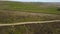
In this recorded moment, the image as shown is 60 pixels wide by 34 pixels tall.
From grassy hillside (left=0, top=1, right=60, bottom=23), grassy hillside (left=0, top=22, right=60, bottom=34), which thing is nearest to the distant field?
grassy hillside (left=0, top=1, right=60, bottom=23)

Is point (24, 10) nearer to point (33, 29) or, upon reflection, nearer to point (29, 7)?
point (29, 7)

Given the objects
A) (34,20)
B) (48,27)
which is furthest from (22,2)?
(48,27)

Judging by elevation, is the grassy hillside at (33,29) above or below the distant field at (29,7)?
below

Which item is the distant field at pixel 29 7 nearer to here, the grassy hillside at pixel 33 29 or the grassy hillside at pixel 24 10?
the grassy hillside at pixel 24 10

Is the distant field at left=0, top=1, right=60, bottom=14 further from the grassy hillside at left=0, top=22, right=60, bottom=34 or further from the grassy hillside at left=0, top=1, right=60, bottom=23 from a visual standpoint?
the grassy hillside at left=0, top=22, right=60, bottom=34

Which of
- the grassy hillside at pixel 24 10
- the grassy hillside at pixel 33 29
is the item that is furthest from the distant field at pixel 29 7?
the grassy hillside at pixel 33 29

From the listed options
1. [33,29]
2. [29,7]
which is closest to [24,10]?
[29,7]
